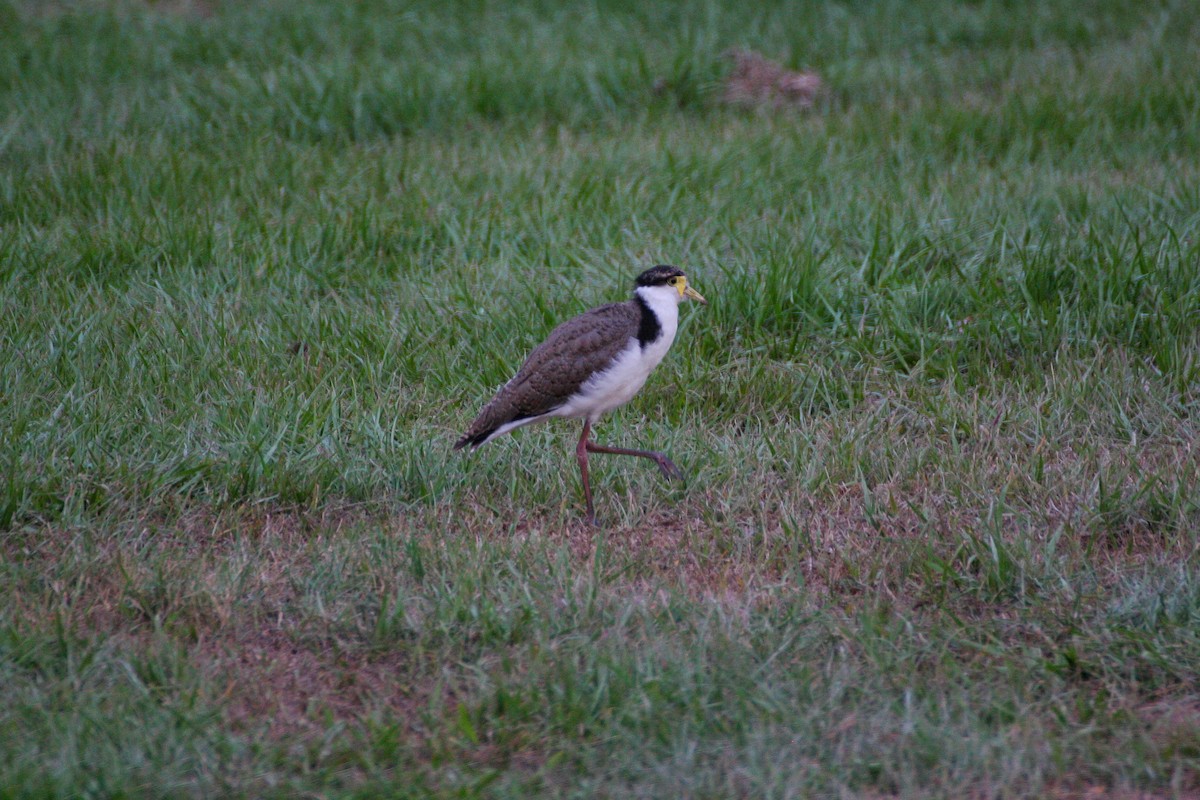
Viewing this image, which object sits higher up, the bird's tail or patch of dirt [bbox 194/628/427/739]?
the bird's tail

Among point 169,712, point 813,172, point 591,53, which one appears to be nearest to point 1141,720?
point 169,712

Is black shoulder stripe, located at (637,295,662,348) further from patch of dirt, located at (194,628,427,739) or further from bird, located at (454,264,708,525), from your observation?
patch of dirt, located at (194,628,427,739)

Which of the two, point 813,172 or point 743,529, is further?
point 813,172

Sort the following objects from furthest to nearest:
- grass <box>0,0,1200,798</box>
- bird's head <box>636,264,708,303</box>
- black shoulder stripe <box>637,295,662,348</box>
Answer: bird's head <box>636,264,708,303</box>, black shoulder stripe <box>637,295,662,348</box>, grass <box>0,0,1200,798</box>

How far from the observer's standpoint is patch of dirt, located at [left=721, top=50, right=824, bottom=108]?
906cm

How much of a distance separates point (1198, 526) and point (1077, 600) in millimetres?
796

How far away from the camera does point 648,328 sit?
484 centimetres

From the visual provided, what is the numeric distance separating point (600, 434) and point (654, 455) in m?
0.68

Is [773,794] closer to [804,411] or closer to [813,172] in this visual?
[804,411]

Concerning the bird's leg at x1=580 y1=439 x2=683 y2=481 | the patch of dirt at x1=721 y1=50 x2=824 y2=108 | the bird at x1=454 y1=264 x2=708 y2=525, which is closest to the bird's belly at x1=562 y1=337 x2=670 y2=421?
the bird at x1=454 y1=264 x2=708 y2=525

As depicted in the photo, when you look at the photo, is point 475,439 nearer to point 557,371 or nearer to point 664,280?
point 557,371

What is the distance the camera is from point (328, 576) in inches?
164

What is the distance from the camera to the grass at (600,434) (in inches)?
135

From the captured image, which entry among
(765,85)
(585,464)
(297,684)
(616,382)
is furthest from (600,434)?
(765,85)
